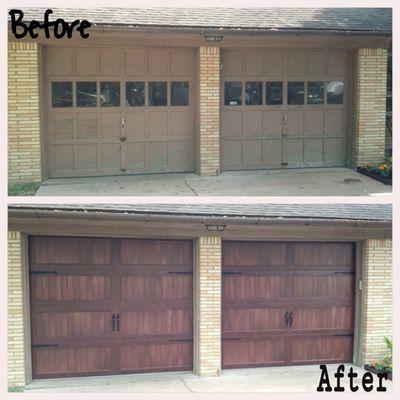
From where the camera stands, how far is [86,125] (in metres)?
14.4

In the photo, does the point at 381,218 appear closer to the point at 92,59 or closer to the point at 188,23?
the point at 188,23

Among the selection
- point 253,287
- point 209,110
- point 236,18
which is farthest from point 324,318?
point 236,18

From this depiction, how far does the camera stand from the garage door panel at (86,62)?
1400 centimetres

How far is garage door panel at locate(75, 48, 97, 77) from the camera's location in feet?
45.9

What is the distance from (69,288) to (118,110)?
14.4ft

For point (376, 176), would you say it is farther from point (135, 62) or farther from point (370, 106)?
point (135, 62)

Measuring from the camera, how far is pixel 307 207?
39.7ft

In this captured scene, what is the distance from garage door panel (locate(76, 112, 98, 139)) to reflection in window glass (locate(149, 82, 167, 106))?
1164mm

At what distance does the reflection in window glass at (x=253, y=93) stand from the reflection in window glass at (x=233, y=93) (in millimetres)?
156

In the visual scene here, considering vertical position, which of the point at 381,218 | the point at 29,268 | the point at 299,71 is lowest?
the point at 29,268

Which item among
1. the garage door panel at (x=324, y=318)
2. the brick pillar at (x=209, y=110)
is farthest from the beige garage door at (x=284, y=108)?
the garage door panel at (x=324, y=318)

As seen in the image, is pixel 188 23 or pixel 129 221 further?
pixel 188 23

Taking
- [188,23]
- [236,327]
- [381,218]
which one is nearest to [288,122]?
[188,23]

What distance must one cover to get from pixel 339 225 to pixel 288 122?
4.43m
